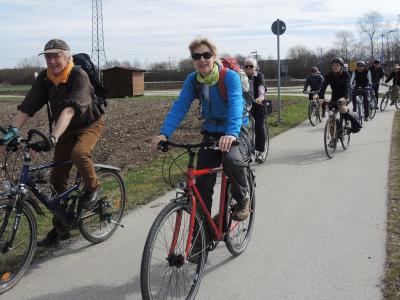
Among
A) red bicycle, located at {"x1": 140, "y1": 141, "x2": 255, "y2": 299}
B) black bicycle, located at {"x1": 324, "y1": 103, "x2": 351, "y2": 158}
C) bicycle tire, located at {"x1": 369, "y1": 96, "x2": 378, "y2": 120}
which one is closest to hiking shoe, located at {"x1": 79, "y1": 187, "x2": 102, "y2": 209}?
red bicycle, located at {"x1": 140, "y1": 141, "x2": 255, "y2": 299}

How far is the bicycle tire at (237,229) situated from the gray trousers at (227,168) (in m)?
0.11

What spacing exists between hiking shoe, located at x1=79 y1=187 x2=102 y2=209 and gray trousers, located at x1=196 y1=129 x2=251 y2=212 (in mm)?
1129

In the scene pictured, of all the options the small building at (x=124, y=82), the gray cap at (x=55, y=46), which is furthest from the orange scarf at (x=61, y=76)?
the small building at (x=124, y=82)

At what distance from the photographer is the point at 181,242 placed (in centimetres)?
355

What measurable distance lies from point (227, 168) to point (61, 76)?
167cm

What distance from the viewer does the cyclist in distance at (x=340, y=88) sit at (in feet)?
32.0

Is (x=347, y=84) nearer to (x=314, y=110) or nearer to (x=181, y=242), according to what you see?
(x=314, y=110)

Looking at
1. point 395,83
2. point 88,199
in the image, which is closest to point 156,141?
point 88,199

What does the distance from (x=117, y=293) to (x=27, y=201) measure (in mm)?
1044

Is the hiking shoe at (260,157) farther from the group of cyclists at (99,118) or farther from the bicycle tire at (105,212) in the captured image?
the group of cyclists at (99,118)

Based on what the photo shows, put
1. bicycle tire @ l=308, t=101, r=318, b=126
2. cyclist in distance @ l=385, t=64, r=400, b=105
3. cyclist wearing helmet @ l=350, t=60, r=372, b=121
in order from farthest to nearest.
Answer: cyclist in distance @ l=385, t=64, r=400, b=105 < bicycle tire @ l=308, t=101, r=318, b=126 < cyclist wearing helmet @ l=350, t=60, r=372, b=121

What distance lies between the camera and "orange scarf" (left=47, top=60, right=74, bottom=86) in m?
4.31

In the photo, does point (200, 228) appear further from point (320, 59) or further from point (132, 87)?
point (320, 59)

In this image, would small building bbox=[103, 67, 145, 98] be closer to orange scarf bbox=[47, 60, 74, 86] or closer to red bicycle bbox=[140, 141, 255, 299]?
orange scarf bbox=[47, 60, 74, 86]
